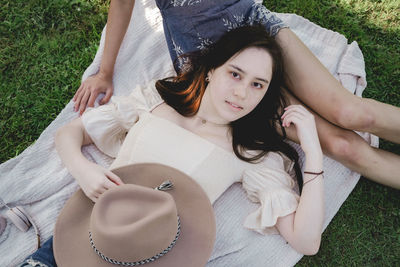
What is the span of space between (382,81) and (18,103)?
349 centimetres

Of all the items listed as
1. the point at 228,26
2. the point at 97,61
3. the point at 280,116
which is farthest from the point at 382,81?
the point at 97,61

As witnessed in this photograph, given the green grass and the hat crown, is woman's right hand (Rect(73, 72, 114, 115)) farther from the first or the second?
the hat crown

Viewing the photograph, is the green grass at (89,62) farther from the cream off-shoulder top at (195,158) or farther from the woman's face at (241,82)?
the woman's face at (241,82)

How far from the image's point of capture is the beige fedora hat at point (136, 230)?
1630 millimetres

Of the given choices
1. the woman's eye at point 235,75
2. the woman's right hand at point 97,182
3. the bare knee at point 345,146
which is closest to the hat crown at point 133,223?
the woman's right hand at point 97,182

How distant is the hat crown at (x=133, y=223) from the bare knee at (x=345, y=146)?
1.47 meters

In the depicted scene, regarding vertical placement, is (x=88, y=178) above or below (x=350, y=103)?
above

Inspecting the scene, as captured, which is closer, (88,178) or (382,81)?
(88,178)

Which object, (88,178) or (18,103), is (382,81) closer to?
(88,178)

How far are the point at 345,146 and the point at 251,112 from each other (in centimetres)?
73

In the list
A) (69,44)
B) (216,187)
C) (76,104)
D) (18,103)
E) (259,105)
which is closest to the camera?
(216,187)

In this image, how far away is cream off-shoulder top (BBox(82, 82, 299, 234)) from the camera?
238cm

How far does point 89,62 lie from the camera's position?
358 cm

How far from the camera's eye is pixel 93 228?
5.52 feet
